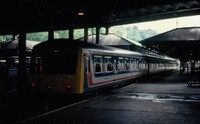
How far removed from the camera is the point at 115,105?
12.3 meters

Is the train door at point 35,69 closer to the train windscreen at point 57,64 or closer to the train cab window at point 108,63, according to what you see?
the train windscreen at point 57,64

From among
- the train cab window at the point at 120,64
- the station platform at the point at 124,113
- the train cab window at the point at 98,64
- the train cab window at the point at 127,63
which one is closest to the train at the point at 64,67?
the train cab window at the point at 98,64

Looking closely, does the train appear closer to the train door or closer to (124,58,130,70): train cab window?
the train door

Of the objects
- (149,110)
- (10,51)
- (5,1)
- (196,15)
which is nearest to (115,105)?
(149,110)

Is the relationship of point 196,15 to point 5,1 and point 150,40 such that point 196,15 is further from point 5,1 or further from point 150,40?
point 5,1

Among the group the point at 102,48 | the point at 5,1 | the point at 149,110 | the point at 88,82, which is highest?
the point at 5,1

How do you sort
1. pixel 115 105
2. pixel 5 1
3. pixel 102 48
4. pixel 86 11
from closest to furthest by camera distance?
pixel 115 105 < pixel 102 48 < pixel 5 1 < pixel 86 11

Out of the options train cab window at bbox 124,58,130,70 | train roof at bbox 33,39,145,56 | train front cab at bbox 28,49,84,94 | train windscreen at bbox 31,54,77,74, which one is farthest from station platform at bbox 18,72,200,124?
train cab window at bbox 124,58,130,70

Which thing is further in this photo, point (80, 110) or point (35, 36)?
point (35, 36)

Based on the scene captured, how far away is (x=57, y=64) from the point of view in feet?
42.0

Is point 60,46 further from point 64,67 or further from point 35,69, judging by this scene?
point 35,69

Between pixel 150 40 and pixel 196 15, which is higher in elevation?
pixel 196 15

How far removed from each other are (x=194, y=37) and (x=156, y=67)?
15002 millimetres

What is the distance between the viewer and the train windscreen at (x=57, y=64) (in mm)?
12648
